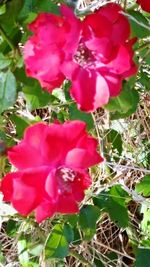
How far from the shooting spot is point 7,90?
2.80 ft

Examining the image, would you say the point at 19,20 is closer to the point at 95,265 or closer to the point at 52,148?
the point at 52,148

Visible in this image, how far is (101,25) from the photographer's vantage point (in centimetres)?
74

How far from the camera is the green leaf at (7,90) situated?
33.5 inches

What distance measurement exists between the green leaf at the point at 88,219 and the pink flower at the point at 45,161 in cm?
34

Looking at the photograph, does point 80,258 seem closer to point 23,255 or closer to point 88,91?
point 23,255

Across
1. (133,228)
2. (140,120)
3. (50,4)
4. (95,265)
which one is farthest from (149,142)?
(50,4)

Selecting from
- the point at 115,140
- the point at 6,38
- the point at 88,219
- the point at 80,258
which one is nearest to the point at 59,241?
the point at 88,219

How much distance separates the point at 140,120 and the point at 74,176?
Result: 796 mm

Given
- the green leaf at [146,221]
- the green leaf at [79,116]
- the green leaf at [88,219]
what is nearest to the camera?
A: the green leaf at [79,116]

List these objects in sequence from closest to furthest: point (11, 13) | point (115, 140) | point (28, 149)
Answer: point (28, 149)
point (11, 13)
point (115, 140)

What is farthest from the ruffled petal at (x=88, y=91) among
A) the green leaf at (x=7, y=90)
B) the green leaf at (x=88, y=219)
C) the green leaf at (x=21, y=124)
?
the green leaf at (x=88, y=219)

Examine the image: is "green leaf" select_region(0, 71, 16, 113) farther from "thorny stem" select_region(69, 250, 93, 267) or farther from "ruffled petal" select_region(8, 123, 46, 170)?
"thorny stem" select_region(69, 250, 93, 267)

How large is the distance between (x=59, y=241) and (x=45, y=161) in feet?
1.33

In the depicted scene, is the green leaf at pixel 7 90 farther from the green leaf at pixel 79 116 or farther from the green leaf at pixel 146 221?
the green leaf at pixel 146 221
